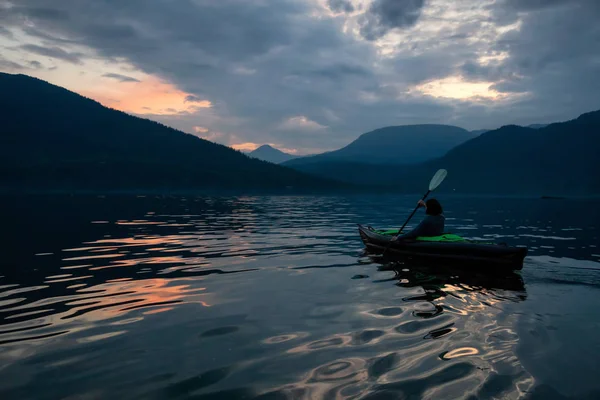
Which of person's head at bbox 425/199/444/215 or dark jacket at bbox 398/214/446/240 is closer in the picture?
person's head at bbox 425/199/444/215

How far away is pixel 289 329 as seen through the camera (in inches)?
307

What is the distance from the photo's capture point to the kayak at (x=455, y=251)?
41.3ft

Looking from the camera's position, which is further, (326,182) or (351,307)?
(326,182)

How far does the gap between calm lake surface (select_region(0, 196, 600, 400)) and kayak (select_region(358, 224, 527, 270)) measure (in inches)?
24.9

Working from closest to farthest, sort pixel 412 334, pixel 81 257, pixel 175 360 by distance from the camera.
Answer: pixel 175 360
pixel 412 334
pixel 81 257

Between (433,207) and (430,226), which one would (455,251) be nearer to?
(430,226)

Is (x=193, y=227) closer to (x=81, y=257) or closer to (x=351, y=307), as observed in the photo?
(x=81, y=257)

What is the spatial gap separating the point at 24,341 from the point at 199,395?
4.11 meters

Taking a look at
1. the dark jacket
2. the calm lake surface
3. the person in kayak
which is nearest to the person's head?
the person in kayak

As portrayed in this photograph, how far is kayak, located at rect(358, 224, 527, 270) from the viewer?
1258 centimetres

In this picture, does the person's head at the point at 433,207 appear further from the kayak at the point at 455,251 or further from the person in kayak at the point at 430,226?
the kayak at the point at 455,251

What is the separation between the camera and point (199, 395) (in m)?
5.29

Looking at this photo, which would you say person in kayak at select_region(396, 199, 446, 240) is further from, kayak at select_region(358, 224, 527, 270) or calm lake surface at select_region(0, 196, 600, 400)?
calm lake surface at select_region(0, 196, 600, 400)

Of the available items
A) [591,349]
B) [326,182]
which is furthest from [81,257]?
[326,182]
